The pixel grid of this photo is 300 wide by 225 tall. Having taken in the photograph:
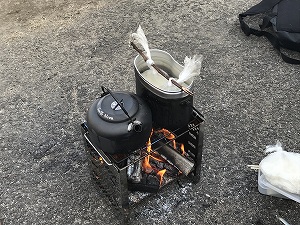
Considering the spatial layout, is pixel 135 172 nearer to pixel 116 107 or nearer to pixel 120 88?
pixel 116 107

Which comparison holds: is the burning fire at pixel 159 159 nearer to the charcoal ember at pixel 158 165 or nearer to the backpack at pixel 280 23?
the charcoal ember at pixel 158 165

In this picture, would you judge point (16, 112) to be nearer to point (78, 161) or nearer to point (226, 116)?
point (78, 161)

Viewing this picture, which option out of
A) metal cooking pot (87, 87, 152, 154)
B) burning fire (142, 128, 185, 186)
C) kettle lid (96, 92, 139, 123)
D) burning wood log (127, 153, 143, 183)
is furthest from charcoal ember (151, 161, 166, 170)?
kettle lid (96, 92, 139, 123)

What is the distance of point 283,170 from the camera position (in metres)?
2.38

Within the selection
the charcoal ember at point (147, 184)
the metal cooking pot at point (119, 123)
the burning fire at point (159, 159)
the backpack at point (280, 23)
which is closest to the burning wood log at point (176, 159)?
the burning fire at point (159, 159)

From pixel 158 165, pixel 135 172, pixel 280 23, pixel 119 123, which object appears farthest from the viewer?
pixel 280 23

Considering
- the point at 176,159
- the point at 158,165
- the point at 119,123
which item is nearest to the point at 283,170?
the point at 176,159

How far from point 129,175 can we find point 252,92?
1322 mm

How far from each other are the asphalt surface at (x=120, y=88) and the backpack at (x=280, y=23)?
8 cm

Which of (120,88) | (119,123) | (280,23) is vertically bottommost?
(120,88)

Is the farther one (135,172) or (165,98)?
(135,172)

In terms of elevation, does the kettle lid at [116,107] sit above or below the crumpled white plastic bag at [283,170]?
above

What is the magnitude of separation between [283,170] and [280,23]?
1.67 meters

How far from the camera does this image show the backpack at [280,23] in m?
3.52
